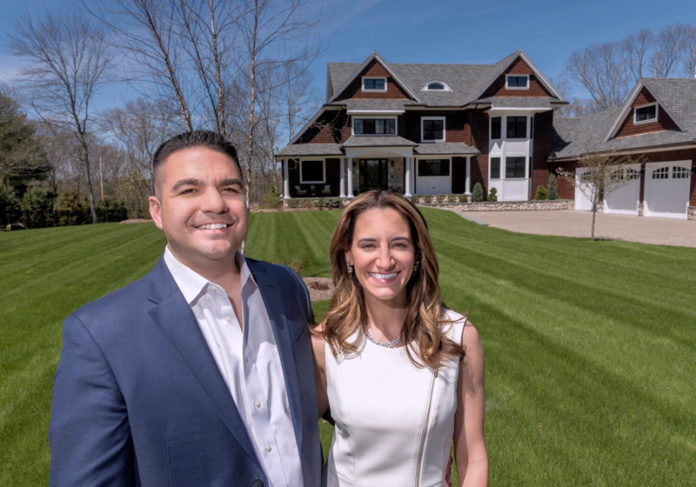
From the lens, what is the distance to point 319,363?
219 centimetres

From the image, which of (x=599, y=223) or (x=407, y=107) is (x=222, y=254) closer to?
(x=599, y=223)

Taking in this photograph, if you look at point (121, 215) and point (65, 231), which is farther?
point (121, 215)

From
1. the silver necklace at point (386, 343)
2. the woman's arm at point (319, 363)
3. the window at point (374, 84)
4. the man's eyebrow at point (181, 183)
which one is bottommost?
the woman's arm at point (319, 363)

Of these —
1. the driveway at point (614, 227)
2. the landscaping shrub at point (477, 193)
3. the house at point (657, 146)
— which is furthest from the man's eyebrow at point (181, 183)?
the landscaping shrub at point (477, 193)

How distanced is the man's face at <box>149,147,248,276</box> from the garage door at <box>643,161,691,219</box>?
951 inches

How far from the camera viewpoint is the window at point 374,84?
2759 centimetres

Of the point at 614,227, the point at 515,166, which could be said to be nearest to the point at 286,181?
the point at 515,166

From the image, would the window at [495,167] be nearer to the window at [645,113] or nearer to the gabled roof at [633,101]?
the gabled roof at [633,101]

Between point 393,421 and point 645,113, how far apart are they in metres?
27.2

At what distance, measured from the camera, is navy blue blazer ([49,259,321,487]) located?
132cm

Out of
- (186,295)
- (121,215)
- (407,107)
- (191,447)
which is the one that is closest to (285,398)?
(191,447)

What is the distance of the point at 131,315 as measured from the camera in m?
1.47

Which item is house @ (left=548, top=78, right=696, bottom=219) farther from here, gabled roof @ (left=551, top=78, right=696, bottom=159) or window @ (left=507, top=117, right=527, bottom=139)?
window @ (left=507, top=117, right=527, bottom=139)

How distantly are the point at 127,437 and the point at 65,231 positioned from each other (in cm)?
2045
